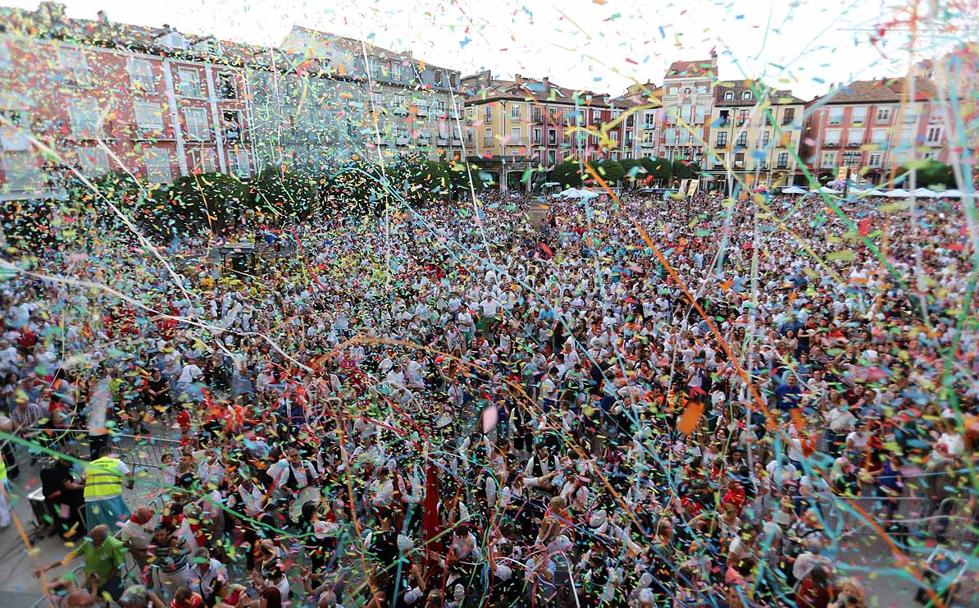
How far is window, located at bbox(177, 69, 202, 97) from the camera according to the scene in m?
22.6

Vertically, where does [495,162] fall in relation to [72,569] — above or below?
above

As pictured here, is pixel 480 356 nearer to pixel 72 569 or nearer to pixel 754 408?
pixel 754 408

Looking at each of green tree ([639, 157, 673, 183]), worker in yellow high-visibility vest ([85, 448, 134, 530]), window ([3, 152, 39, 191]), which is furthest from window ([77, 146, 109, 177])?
green tree ([639, 157, 673, 183])

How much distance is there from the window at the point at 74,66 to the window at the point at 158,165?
17.5 feet

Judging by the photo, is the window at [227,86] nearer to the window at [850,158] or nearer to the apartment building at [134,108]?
the apartment building at [134,108]

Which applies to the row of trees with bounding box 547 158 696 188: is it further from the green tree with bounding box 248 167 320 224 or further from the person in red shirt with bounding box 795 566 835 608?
the person in red shirt with bounding box 795 566 835 608

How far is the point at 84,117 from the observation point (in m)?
15.5

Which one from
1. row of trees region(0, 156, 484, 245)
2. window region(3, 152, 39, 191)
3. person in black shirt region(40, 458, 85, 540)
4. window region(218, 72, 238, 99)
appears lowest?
person in black shirt region(40, 458, 85, 540)

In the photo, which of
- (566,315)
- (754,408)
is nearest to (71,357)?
(566,315)

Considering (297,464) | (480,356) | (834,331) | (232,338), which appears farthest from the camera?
(232,338)

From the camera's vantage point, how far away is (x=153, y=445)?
7309 millimetres

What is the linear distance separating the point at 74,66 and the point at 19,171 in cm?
594

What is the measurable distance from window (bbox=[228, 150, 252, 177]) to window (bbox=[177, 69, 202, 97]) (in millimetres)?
2918

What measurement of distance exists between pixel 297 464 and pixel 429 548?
177cm
